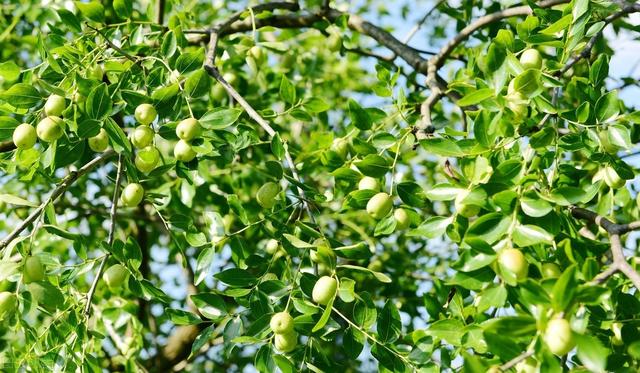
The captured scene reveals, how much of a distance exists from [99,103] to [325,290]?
1.75ft

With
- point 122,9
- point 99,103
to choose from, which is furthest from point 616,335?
point 122,9

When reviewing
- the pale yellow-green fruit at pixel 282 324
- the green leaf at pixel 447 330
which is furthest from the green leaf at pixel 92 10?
the green leaf at pixel 447 330

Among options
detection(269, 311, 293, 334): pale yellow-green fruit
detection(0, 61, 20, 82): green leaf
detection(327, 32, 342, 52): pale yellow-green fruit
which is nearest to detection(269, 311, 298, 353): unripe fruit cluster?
detection(269, 311, 293, 334): pale yellow-green fruit

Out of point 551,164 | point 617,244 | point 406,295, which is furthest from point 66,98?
point 406,295

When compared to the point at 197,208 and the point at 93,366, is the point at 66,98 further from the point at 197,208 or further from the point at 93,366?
the point at 197,208

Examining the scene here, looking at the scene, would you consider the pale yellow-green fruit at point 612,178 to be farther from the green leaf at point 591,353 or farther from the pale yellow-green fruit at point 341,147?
the green leaf at point 591,353

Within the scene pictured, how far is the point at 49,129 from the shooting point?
1.39 meters

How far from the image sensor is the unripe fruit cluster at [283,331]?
1288mm

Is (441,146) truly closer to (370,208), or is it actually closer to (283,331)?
(370,208)

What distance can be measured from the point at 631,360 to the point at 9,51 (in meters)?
2.74

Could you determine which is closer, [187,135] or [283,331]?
[283,331]

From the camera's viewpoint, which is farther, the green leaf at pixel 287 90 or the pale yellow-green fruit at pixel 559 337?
the green leaf at pixel 287 90

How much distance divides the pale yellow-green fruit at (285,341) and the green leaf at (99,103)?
512 millimetres

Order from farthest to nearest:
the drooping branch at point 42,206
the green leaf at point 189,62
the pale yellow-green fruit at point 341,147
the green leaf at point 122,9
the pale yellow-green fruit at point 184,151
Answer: the green leaf at point 122,9
the pale yellow-green fruit at point 341,147
the green leaf at point 189,62
the pale yellow-green fruit at point 184,151
the drooping branch at point 42,206
